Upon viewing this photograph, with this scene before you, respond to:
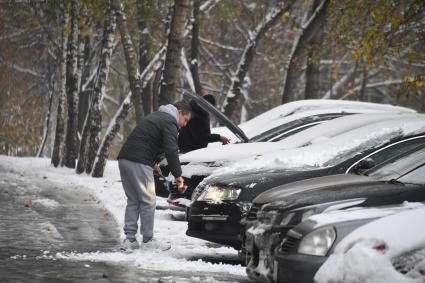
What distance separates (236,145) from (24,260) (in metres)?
4.42

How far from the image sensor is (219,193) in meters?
9.60

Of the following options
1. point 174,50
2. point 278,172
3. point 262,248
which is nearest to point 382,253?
point 262,248

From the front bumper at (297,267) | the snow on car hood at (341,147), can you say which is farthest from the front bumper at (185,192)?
the front bumper at (297,267)

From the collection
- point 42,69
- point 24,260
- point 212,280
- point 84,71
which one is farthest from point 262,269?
point 42,69

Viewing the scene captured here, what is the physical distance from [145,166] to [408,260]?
5041 mm

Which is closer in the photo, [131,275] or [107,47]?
[131,275]

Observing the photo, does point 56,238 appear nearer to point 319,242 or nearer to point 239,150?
point 239,150

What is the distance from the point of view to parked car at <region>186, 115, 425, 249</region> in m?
9.34

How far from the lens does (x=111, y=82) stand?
44156mm

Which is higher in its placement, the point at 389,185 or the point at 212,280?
the point at 389,185

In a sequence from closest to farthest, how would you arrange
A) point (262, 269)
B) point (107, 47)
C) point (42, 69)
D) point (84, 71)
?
point (262, 269) < point (107, 47) < point (84, 71) < point (42, 69)

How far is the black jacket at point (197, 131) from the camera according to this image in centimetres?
1427

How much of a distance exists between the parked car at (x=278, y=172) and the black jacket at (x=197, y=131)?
4191 mm

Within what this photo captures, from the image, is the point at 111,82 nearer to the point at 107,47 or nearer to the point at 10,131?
the point at 10,131
